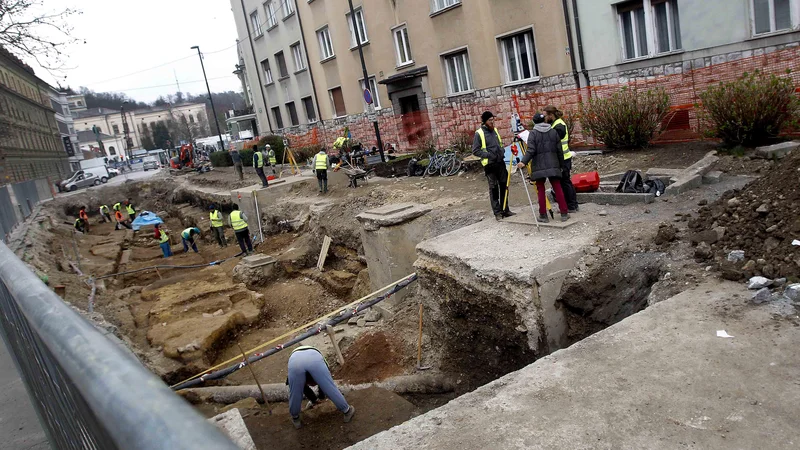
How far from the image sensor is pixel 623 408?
3529mm

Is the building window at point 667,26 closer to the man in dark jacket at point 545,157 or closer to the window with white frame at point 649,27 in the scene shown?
the window with white frame at point 649,27

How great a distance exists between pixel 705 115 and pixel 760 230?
19.6ft

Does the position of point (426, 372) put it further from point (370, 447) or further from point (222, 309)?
Result: point (222, 309)

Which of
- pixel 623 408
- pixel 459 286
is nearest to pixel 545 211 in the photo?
pixel 459 286

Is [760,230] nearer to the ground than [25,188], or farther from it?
nearer to the ground

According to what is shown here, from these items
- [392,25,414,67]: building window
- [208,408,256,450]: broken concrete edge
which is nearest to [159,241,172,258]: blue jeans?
[392,25,414,67]: building window

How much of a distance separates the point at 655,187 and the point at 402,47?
15231 millimetres

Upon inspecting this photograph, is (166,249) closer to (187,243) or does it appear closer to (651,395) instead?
(187,243)

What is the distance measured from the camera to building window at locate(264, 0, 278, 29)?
29344 millimetres

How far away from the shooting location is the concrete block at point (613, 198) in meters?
7.94

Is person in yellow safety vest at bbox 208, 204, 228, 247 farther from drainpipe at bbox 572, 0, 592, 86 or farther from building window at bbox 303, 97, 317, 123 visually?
drainpipe at bbox 572, 0, 592, 86

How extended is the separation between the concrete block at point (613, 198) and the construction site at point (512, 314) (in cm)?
2

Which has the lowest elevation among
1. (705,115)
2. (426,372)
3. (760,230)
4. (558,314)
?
(426,372)

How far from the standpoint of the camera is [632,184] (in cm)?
826
